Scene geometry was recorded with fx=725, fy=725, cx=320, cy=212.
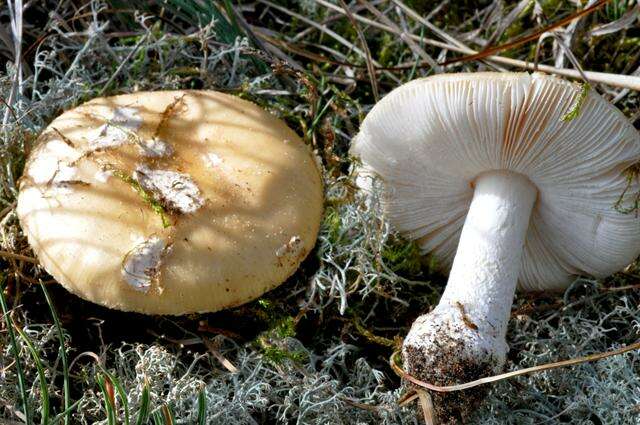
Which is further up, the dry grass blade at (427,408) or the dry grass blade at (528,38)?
the dry grass blade at (528,38)

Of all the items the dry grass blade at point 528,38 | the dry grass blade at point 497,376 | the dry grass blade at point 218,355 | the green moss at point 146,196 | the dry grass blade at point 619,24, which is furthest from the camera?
the dry grass blade at point 619,24

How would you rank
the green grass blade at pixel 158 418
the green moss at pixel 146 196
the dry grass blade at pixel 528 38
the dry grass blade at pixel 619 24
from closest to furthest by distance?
the green grass blade at pixel 158 418, the green moss at pixel 146 196, the dry grass blade at pixel 528 38, the dry grass blade at pixel 619 24

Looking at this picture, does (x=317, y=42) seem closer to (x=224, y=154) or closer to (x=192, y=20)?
(x=192, y=20)

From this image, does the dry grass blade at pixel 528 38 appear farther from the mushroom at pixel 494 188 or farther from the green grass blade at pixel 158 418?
the green grass blade at pixel 158 418

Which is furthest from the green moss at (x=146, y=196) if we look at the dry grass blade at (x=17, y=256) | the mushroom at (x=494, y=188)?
the mushroom at (x=494, y=188)

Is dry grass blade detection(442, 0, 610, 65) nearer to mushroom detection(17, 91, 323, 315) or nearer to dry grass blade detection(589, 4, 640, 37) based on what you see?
dry grass blade detection(589, 4, 640, 37)

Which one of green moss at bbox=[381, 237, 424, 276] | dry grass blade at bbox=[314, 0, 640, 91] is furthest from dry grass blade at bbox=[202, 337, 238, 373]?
dry grass blade at bbox=[314, 0, 640, 91]
